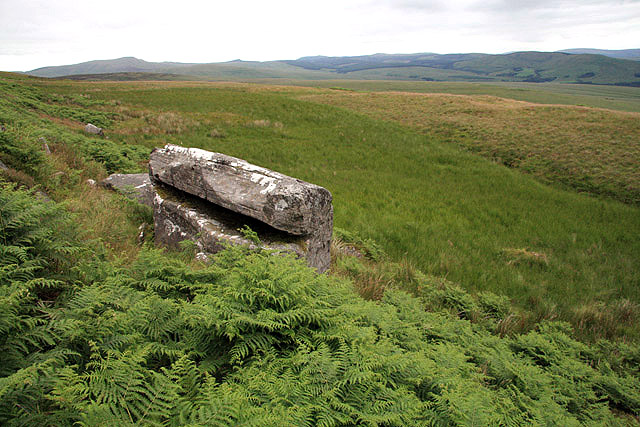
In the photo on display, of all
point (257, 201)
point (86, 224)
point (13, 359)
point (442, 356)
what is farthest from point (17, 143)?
point (442, 356)

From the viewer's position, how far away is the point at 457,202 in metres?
12.9

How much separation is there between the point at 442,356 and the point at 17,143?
29.8ft

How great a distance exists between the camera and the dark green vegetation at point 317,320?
2.34 metres

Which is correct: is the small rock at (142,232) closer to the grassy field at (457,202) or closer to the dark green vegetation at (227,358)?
the dark green vegetation at (227,358)

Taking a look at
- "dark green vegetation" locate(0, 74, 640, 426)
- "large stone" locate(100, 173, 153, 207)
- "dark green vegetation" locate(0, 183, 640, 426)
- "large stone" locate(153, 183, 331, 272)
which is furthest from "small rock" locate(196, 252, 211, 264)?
"large stone" locate(100, 173, 153, 207)

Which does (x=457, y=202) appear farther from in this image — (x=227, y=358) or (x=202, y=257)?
(x=227, y=358)

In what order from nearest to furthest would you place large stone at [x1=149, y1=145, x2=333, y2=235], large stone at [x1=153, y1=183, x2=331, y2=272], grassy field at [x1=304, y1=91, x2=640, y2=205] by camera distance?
large stone at [x1=149, y1=145, x2=333, y2=235] < large stone at [x1=153, y1=183, x2=331, y2=272] < grassy field at [x1=304, y1=91, x2=640, y2=205]

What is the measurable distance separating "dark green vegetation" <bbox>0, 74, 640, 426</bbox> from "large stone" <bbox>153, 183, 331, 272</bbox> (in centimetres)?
57

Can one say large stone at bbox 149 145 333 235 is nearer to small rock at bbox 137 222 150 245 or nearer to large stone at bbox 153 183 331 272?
large stone at bbox 153 183 331 272

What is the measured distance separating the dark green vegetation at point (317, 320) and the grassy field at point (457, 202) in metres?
0.08

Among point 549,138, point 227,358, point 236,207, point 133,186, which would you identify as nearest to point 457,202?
point 236,207

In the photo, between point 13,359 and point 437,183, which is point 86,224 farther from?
point 437,183

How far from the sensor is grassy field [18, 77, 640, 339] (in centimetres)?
772

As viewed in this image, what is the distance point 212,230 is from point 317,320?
3335 millimetres
